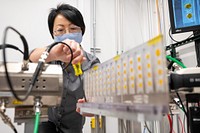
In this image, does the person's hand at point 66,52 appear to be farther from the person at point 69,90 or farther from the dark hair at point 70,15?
the dark hair at point 70,15

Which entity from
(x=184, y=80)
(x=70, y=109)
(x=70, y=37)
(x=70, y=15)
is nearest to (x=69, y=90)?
(x=70, y=109)

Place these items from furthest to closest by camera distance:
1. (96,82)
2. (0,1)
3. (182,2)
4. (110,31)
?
(110,31) → (0,1) → (182,2) → (96,82)

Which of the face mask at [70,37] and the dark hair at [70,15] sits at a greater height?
the dark hair at [70,15]

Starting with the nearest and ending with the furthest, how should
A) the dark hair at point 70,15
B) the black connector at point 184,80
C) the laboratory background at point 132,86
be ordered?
1. the laboratory background at point 132,86
2. the black connector at point 184,80
3. the dark hair at point 70,15

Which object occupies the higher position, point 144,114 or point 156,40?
point 156,40

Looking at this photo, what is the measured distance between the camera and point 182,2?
5.16ft

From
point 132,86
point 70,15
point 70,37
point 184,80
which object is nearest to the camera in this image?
point 132,86

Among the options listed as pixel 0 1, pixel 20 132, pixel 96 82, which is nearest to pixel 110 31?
pixel 0 1

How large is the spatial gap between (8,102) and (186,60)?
172 centimetres

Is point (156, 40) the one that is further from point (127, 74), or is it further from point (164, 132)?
point (164, 132)

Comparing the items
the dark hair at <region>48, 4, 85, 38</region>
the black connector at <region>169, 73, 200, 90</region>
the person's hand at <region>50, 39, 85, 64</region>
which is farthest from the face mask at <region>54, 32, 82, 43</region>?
the black connector at <region>169, 73, 200, 90</region>

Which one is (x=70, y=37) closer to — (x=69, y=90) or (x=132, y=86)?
(x=69, y=90)

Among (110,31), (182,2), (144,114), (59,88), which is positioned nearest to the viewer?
(144,114)

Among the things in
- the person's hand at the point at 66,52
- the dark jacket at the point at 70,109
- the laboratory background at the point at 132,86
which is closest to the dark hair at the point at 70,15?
the dark jacket at the point at 70,109
